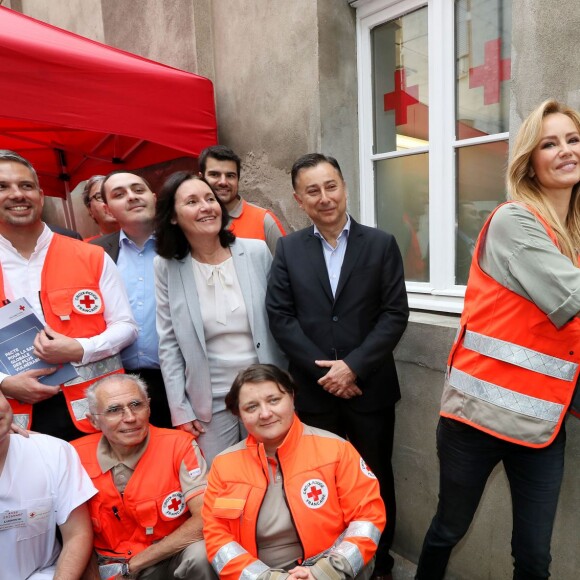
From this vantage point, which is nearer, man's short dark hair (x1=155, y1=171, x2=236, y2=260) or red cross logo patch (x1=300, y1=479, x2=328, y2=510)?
red cross logo patch (x1=300, y1=479, x2=328, y2=510)

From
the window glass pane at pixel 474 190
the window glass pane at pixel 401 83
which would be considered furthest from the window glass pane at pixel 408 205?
the window glass pane at pixel 474 190

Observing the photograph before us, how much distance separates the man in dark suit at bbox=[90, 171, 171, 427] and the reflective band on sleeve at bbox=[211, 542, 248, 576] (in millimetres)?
1026

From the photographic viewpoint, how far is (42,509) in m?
1.99

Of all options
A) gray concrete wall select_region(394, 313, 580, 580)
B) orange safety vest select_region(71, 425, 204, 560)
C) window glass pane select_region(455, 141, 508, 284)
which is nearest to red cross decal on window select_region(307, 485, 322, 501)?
orange safety vest select_region(71, 425, 204, 560)

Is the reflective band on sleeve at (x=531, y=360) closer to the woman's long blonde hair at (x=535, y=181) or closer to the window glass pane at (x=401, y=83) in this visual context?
the woman's long blonde hair at (x=535, y=181)

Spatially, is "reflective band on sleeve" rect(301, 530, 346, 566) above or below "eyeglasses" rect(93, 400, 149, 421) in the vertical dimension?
below

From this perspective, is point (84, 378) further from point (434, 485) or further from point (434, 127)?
point (434, 127)

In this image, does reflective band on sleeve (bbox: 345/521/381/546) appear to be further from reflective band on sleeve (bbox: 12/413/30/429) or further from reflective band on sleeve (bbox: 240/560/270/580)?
reflective band on sleeve (bbox: 12/413/30/429)

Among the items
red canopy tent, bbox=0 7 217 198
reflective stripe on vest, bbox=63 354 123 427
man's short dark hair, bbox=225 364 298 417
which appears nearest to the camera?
man's short dark hair, bbox=225 364 298 417

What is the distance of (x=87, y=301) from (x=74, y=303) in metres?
0.06

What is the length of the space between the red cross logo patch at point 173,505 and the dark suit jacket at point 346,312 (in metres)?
0.69

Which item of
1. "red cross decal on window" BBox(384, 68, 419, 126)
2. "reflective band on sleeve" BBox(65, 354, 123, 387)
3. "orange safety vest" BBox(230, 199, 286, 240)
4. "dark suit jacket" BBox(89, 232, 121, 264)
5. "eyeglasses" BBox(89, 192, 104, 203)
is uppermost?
"red cross decal on window" BBox(384, 68, 419, 126)

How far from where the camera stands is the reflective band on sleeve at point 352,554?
1.79m

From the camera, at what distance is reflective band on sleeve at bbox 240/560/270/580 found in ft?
5.89
